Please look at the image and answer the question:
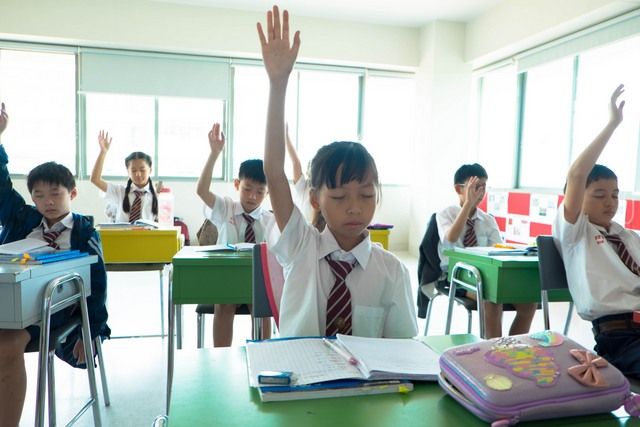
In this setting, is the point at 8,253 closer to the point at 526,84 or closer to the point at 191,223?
the point at 191,223

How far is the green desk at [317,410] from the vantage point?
62 centimetres

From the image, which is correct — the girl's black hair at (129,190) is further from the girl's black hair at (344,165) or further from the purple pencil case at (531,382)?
the purple pencil case at (531,382)

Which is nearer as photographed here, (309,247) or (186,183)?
(309,247)

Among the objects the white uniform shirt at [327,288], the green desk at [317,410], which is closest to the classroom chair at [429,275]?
the white uniform shirt at [327,288]

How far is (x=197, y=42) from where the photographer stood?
5848 millimetres

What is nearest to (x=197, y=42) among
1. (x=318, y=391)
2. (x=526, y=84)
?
(x=526, y=84)

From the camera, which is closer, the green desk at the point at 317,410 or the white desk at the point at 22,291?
the green desk at the point at 317,410

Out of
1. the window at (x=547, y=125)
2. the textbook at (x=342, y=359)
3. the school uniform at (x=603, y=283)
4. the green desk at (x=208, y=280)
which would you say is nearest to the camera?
the textbook at (x=342, y=359)

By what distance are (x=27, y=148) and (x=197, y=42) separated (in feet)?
8.43

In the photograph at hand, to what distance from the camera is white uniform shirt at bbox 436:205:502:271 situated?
261 cm

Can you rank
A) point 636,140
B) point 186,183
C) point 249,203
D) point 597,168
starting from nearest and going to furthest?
1. point 597,168
2. point 249,203
3. point 636,140
4. point 186,183

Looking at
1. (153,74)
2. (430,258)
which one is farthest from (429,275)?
(153,74)

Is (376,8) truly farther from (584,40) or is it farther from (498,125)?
(584,40)

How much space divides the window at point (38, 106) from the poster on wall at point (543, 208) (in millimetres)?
5630
